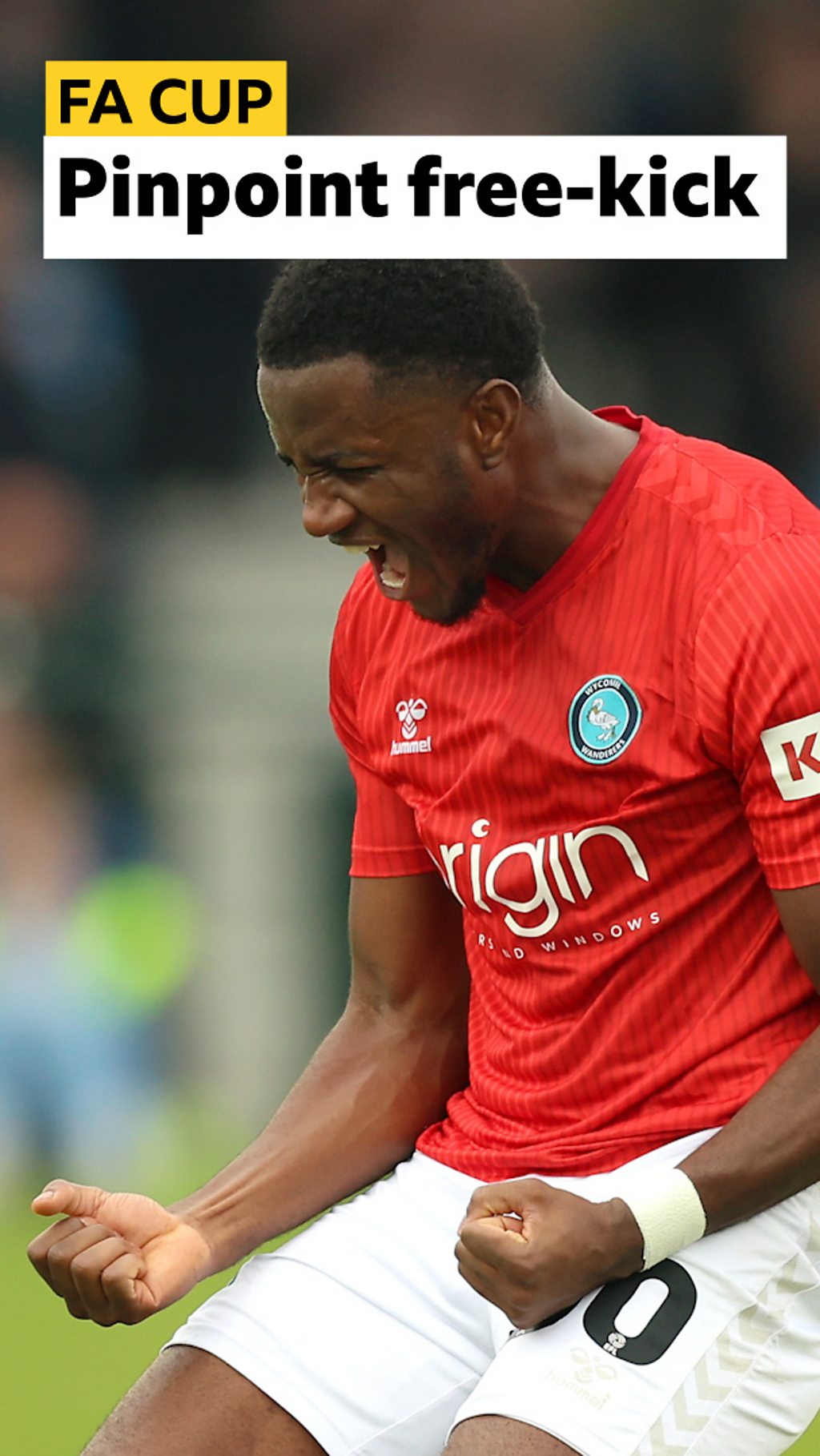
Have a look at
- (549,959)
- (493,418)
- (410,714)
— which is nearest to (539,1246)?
(549,959)

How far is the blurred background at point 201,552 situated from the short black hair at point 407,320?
1.60 metres

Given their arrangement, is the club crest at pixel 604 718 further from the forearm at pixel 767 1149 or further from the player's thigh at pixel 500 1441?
the player's thigh at pixel 500 1441

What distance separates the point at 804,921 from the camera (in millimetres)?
1158

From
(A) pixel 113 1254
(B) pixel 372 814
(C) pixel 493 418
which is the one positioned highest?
(C) pixel 493 418

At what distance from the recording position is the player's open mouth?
1.30 m

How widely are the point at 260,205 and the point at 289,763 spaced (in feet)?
4.76

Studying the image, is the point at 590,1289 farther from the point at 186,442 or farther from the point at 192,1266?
the point at 186,442

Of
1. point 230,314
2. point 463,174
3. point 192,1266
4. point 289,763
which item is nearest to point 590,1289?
point 192,1266

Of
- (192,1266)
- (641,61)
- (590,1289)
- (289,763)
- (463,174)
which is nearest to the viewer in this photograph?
(590,1289)

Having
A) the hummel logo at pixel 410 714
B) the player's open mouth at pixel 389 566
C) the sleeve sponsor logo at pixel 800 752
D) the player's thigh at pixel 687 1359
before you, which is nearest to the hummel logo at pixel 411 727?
the hummel logo at pixel 410 714

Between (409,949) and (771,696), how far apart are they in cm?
49

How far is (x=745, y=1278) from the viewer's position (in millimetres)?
1194

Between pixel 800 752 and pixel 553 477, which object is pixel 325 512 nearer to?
pixel 553 477

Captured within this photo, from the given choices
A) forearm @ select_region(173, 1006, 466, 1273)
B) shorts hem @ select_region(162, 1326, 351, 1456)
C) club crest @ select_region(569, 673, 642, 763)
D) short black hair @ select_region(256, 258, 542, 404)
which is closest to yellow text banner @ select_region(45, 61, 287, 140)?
short black hair @ select_region(256, 258, 542, 404)
